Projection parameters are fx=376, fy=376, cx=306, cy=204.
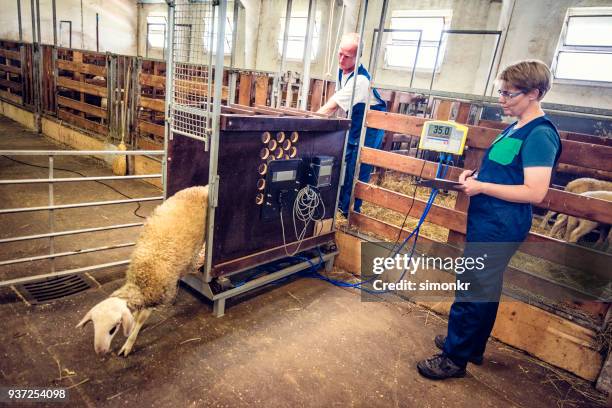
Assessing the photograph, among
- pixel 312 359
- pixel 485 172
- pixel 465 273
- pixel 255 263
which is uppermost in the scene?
pixel 485 172

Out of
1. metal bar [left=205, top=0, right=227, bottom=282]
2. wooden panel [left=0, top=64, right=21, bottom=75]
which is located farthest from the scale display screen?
wooden panel [left=0, top=64, right=21, bottom=75]

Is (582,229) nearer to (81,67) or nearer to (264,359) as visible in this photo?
(264,359)

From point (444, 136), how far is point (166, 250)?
7.26 feet

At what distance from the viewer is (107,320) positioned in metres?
2.22

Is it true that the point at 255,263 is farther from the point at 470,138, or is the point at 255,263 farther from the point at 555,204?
the point at 555,204

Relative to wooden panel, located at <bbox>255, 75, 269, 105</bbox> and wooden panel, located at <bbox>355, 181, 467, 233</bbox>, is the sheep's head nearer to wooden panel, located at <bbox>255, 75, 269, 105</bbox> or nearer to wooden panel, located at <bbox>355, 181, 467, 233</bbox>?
wooden panel, located at <bbox>355, 181, 467, 233</bbox>

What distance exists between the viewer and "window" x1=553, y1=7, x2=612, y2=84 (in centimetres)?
798

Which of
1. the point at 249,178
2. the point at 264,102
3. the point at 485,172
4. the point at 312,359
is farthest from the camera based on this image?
the point at 264,102

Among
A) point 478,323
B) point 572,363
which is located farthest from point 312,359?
point 572,363

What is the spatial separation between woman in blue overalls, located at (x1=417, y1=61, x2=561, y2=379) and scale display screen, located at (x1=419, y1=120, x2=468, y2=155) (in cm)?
31

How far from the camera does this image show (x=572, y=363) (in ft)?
9.20

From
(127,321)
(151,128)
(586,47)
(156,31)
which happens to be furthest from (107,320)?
(156,31)

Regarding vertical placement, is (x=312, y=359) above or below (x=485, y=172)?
below

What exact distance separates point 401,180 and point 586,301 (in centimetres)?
426
